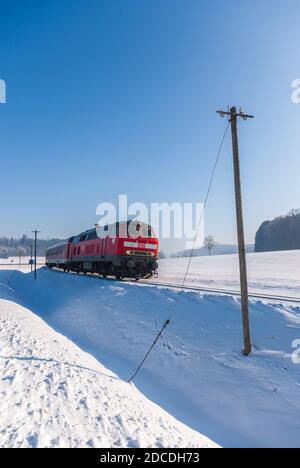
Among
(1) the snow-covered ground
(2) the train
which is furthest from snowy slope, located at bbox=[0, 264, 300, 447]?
(1) the snow-covered ground

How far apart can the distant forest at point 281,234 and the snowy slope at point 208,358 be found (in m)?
81.7

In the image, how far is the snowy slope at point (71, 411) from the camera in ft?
15.5

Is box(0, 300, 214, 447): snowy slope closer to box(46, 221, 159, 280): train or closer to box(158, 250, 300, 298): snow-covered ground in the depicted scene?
box(46, 221, 159, 280): train

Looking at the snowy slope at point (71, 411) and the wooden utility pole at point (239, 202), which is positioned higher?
the wooden utility pole at point (239, 202)

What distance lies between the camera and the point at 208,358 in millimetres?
9359

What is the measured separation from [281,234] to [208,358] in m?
92.7

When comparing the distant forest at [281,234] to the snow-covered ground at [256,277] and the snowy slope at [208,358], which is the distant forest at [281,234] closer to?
the snow-covered ground at [256,277]

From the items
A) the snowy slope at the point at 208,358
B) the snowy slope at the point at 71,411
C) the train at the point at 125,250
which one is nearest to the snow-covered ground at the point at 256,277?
the train at the point at 125,250

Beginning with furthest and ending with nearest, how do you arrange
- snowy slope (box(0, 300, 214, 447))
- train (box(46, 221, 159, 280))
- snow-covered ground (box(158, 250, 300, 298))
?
snow-covered ground (box(158, 250, 300, 298)) < train (box(46, 221, 159, 280)) < snowy slope (box(0, 300, 214, 447))

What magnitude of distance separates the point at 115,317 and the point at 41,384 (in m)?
7.73

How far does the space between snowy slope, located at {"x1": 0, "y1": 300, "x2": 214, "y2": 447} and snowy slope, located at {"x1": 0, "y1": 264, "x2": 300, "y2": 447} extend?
3.92 feet

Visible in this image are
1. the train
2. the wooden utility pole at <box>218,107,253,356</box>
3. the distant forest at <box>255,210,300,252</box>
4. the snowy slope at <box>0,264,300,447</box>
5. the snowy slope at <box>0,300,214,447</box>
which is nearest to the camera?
the snowy slope at <box>0,300,214,447</box>

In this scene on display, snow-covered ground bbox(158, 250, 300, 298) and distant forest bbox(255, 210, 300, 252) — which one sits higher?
distant forest bbox(255, 210, 300, 252)

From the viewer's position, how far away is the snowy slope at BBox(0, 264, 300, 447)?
277 inches
